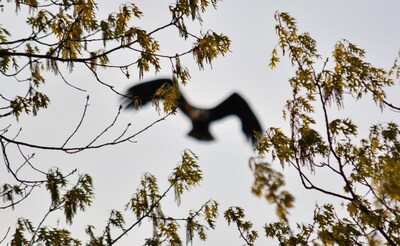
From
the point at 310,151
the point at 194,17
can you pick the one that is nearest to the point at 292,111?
the point at 310,151

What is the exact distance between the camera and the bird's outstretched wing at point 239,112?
23.6 feet

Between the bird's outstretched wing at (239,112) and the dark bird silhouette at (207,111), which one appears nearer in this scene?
the bird's outstretched wing at (239,112)

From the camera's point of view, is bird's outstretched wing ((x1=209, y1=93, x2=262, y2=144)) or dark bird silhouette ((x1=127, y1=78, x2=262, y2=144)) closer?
bird's outstretched wing ((x1=209, y1=93, x2=262, y2=144))

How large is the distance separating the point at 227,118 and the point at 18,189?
5017mm

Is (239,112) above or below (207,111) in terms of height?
below

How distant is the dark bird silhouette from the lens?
289 inches

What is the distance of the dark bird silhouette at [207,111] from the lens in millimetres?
7330

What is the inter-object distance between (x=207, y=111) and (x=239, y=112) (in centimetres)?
93

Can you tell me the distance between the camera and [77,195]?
379 cm

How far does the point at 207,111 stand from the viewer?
8.54m

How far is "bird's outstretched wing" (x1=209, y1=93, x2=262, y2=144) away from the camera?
7198 mm

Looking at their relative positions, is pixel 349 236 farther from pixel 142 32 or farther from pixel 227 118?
pixel 227 118

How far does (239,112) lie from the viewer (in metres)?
7.82

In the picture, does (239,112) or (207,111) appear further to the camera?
(207,111)
